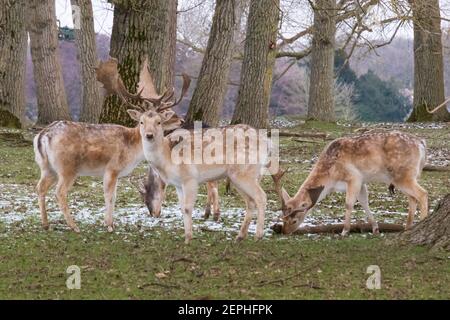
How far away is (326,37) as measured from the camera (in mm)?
28016

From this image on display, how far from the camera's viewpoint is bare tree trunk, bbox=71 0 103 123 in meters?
24.6

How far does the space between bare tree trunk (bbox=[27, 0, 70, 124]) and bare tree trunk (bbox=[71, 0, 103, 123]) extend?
69 cm

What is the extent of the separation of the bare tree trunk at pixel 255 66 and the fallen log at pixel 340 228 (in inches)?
411

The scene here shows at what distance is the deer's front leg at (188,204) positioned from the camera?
912cm

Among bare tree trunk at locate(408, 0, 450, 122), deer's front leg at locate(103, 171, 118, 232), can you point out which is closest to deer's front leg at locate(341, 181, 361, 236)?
deer's front leg at locate(103, 171, 118, 232)

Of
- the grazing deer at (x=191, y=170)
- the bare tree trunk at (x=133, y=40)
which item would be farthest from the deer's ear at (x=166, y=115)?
the bare tree trunk at (x=133, y=40)

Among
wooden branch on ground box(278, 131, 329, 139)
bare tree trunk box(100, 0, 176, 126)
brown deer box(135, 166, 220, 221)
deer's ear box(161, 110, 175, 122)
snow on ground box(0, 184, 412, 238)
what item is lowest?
snow on ground box(0, 184, 412, 238)

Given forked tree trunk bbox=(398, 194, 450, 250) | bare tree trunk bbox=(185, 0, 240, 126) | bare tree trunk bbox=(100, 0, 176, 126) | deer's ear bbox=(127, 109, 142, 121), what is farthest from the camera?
bare tree trunk bbox=(185, 0, 240, 126)

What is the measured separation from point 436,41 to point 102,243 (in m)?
20.2

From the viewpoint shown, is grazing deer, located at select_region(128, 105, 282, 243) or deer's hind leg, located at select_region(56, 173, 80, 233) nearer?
grazing deer, located at select_region(128, 105, 282, 243)

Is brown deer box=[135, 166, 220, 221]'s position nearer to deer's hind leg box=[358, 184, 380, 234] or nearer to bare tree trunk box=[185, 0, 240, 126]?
deer's hind leg box=[358, 184, 380, 234]

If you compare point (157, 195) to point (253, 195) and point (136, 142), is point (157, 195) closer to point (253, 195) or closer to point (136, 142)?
point (136, 142)

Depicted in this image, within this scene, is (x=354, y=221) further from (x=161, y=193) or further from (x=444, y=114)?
(x=444, y=114)

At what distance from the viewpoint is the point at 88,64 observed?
2495 centimetres
